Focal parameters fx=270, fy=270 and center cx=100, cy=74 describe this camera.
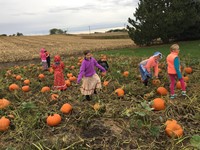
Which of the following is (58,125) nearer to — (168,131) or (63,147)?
(63,147)

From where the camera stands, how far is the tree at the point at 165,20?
967 inches

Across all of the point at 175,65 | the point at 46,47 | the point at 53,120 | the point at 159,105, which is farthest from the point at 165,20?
the point at 53,120

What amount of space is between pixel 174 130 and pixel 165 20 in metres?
21.0

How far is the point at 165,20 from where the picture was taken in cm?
2416

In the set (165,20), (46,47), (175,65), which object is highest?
(165,20)

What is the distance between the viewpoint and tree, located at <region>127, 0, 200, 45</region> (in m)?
24.6

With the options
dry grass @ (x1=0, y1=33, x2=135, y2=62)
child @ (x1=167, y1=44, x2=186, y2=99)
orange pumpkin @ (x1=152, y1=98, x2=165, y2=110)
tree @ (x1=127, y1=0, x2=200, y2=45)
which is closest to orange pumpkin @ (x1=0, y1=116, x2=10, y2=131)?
orange pumpkin @ (x1=152, y1=98, x2=165, y2=110)

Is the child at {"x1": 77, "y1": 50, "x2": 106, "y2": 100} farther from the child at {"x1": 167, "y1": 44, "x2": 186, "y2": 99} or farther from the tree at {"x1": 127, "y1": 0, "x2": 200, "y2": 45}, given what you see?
the tree at {"x1": 127, "y1": 0, "x2": 200, "y2": 45}

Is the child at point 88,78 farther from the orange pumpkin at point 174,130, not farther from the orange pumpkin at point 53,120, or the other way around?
the orange pumpkin at point 174,130

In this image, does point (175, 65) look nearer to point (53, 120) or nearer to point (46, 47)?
point (53, 120)

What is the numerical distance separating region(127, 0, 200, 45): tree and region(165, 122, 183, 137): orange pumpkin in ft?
67.9

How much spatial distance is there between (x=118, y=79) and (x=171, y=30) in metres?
18.1

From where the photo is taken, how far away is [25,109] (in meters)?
5.86

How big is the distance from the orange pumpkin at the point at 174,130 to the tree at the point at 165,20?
20683mm
